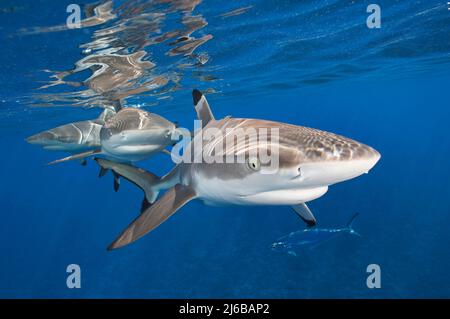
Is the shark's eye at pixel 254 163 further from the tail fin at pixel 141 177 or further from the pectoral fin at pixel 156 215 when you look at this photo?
the tail fin at pixel 141 177

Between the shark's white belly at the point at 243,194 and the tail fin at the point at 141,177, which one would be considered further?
the tail fin at the point at 141,177

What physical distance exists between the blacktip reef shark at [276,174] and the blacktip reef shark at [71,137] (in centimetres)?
558

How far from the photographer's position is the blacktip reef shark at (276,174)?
258 centimetres

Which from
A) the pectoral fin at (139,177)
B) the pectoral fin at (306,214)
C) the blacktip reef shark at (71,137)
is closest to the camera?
the pectoral fin at (306,214)

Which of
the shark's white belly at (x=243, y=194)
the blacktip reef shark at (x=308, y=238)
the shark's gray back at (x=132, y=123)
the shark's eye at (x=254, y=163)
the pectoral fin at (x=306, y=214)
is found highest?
the shark's gray back at (x=132, y=123)

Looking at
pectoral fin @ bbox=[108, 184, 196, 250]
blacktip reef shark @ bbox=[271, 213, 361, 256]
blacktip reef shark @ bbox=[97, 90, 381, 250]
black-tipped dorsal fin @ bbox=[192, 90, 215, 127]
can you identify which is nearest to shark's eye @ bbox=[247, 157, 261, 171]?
blacktip reef shark @ bbox=[97, 90, 381, 250]

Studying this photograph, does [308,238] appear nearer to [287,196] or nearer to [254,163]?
[287,196]

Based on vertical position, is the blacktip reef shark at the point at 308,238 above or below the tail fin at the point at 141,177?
below

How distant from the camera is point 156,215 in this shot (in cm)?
384

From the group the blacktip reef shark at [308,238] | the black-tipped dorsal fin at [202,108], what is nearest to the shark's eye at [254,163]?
the black-tipped dorsal fin at [202,108]

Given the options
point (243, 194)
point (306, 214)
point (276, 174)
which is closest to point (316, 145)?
point (276, 174)

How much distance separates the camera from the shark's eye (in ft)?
9.34

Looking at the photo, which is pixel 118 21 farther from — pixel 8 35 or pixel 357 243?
pixel 357 243
